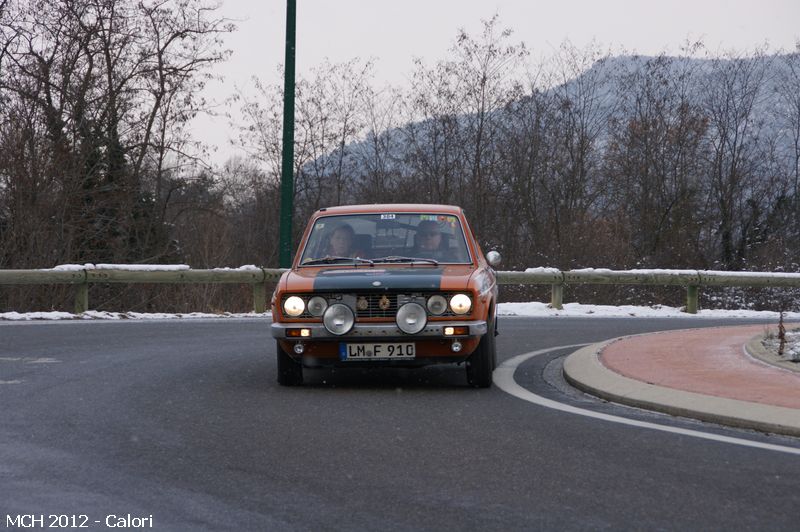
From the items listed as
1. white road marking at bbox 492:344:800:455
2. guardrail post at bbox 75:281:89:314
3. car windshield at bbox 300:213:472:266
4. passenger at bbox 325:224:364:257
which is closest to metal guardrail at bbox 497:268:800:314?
guardrail post at bbox 75:281:89:314

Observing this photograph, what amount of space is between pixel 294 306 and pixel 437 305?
3.95 ft

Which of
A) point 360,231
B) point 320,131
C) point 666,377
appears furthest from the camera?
point 320,131

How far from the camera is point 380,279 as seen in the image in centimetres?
861

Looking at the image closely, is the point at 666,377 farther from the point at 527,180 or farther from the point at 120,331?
the point at 527,180

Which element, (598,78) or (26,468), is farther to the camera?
(598,78)

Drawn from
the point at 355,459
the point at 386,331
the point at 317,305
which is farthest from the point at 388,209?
the point at 355,459

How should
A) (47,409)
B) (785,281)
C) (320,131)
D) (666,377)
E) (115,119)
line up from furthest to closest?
(320,131) → (115,119) → (785,281) → (666,377) → (47,409)

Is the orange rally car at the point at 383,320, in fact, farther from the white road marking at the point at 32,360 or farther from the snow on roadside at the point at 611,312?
the snow on roadside at the point at 611,312

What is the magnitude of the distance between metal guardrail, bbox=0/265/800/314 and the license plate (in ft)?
32.3

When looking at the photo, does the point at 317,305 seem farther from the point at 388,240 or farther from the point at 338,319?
the point at 388,240

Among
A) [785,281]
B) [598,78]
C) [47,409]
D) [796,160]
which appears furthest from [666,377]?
[796,160]

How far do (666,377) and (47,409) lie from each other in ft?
16.6

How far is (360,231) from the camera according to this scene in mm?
9930

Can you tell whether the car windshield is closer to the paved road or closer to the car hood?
the car hood
